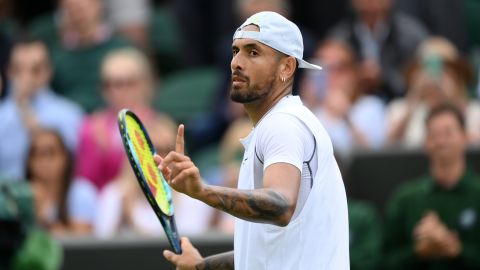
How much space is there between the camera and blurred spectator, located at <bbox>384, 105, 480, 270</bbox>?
8.47m

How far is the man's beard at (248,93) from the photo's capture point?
5.05 meters

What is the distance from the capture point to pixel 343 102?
10.2 meters

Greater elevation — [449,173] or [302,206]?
[302,206]

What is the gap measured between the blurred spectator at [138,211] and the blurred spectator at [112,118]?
693 millimetres

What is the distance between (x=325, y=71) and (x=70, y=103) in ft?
7.46

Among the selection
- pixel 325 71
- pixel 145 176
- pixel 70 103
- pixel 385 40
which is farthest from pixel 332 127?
pixel 145 176

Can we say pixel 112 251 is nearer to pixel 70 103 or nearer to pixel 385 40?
pixel 70 103

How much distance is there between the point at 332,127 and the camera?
10.0 meters

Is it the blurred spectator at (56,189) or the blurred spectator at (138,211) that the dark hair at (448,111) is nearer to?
the blurred spectator at (138,211)

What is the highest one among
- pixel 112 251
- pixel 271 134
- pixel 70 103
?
pixel 271 134

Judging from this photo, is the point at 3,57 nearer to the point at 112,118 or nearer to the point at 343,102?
the point at 112,118

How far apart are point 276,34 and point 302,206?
0.68 m

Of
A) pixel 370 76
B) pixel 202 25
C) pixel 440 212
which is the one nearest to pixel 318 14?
pixel 202 25

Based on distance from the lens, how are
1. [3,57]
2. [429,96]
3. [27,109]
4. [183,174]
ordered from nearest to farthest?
1. [183,174]
2. [429,96]
3. [27,109]
4. [3,57]
